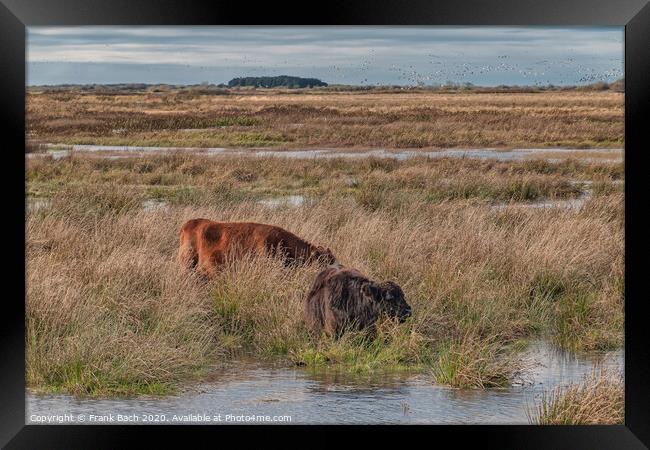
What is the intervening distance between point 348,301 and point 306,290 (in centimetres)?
80

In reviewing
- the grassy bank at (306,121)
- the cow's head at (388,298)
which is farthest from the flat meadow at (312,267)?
the grassy bank at (306,121)

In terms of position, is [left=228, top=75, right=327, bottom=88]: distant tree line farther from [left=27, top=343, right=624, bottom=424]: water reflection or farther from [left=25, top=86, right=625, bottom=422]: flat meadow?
[left=27, top=343, right=624, bottom=424]: water reflection

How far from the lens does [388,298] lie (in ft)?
26.1

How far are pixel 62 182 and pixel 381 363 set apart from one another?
463 inches

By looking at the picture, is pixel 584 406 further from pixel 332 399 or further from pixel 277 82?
pixel 277 82

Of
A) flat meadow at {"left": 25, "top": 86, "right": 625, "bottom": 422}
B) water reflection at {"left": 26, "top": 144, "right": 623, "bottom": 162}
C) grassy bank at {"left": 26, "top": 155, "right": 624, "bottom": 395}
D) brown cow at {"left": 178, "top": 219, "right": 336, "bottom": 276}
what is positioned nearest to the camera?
grassy bank at {"left": 26, "top": 155, "right": 624, "bottom": 395}

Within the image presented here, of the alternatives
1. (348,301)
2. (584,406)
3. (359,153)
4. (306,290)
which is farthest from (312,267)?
(359,153)

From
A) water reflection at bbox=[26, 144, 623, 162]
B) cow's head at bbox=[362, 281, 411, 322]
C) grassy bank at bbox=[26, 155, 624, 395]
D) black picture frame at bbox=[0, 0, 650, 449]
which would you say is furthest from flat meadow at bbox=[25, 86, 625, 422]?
water reflection at bbox=[26, 144, 623, 162]

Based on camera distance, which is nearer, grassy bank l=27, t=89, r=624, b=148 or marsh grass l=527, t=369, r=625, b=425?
marsh grass l=527, t=369, r=625, b=425

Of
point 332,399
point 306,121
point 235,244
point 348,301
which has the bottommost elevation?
point 332,399

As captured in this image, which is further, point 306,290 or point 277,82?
point 277,82

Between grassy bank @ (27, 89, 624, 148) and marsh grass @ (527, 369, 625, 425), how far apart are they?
20176 mm

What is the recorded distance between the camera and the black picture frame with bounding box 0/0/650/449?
6.00 m

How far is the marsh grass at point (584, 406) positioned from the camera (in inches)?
262
